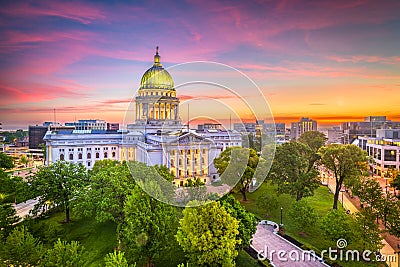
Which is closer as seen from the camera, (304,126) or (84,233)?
(84,233)

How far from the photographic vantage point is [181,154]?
51781 millimetres

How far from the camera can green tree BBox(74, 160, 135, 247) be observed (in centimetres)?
2586

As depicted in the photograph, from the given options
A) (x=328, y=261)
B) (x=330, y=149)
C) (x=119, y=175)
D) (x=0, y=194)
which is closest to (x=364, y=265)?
(x=328, y=261)

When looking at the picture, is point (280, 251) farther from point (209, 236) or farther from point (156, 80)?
point (156, 80)

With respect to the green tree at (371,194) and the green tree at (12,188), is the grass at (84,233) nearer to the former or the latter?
the green tree at (12,188)

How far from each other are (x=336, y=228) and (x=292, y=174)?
13.8m

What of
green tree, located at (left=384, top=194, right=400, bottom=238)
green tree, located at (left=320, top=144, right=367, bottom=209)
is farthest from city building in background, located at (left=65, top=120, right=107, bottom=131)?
green tree, located at (left=384, top=194, right=400, bottom=238)

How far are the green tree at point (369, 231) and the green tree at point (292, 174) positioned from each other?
433 inches

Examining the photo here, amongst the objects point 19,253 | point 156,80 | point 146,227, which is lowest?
point 19,253

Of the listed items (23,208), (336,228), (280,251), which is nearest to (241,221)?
(280,251)

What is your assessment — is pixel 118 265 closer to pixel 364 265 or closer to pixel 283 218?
pixel 364 265

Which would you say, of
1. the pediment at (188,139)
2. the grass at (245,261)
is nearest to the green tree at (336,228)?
the grass at (245,261)

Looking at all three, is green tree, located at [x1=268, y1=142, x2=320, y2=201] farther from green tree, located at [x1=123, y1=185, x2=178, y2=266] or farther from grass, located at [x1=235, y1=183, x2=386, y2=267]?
green tree, located at [x1=123, y1=185, x2=178, y2=266]

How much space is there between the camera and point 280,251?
25.0m
